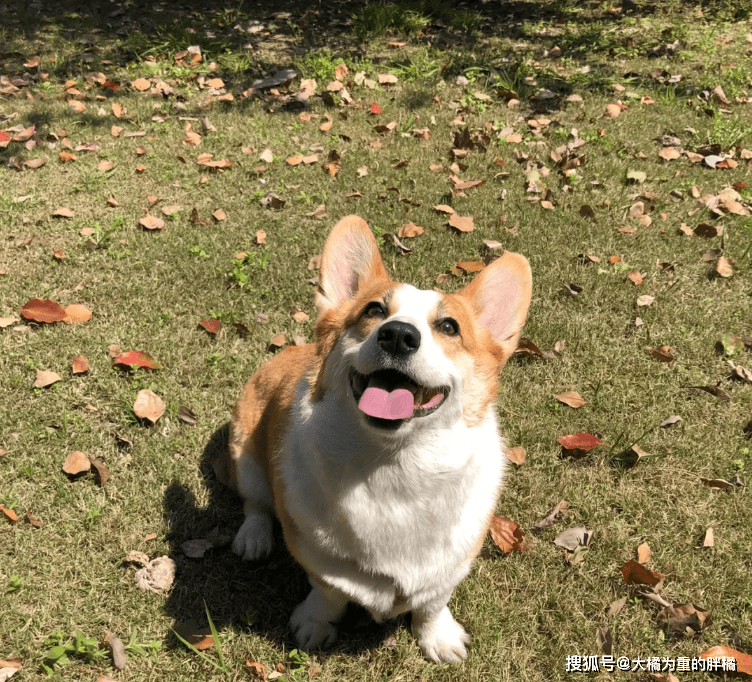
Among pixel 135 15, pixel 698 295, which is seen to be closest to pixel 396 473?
pixel 698 295

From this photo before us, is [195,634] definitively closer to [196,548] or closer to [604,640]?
[196,548]

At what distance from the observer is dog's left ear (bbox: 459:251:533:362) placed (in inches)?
93.4

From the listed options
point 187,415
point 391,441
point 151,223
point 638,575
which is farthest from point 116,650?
point 151,223

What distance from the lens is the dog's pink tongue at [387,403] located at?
6.36 feet

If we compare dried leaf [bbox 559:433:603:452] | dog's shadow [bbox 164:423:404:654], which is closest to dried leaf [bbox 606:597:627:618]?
dried leaf [bbox 559:433:603:452]

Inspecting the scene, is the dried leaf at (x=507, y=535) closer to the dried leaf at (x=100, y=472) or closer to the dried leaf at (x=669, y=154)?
the dried leaf at (x=100, y=472)

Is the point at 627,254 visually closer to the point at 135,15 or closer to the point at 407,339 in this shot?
the point at 407,339

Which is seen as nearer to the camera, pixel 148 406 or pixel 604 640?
pixel 604 640

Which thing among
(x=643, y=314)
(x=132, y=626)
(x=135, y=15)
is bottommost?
(x=132, y=626)

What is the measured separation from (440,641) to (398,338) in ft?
5.00

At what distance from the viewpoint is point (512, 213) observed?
509 cm

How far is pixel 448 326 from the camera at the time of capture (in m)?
2.24

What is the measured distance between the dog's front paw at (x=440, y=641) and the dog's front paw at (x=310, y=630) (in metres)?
0.39

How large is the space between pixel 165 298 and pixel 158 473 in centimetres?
151
